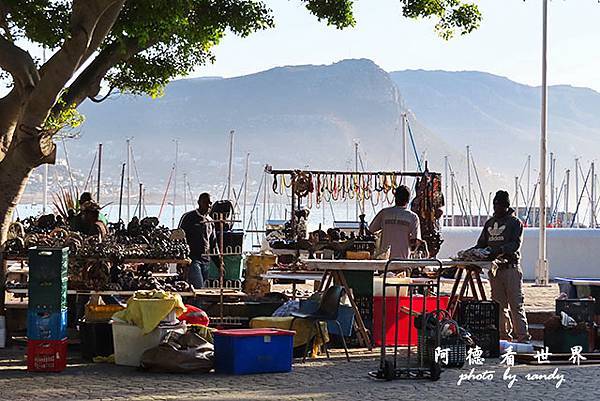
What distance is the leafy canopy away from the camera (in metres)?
14.4

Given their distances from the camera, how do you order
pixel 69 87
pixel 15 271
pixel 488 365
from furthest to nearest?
pixel 15 271
pixel 69 87
pixel 488 365

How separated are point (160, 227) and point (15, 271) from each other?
131 inches

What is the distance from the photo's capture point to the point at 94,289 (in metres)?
13.8

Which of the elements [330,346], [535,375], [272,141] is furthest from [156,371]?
[272,141]

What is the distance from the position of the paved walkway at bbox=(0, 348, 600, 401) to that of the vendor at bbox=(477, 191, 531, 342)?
5.46 feet

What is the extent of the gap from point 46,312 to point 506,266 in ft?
17.2

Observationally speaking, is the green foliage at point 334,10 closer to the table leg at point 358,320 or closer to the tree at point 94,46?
the tree at point 94,46

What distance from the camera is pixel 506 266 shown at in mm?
14039

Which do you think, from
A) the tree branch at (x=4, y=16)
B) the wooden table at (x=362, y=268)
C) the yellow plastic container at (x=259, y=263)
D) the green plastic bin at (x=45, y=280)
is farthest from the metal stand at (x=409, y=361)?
the tree branch at (x=4, y=16)

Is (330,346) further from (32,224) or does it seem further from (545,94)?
(545,94)

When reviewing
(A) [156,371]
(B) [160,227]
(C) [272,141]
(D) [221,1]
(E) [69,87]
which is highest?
(C) [272,141]

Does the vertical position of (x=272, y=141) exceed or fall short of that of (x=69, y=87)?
it exceeds it

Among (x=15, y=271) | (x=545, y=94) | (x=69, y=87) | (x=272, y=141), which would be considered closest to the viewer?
(x=69, y=87)

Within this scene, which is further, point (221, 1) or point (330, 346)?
point (221, 1)
